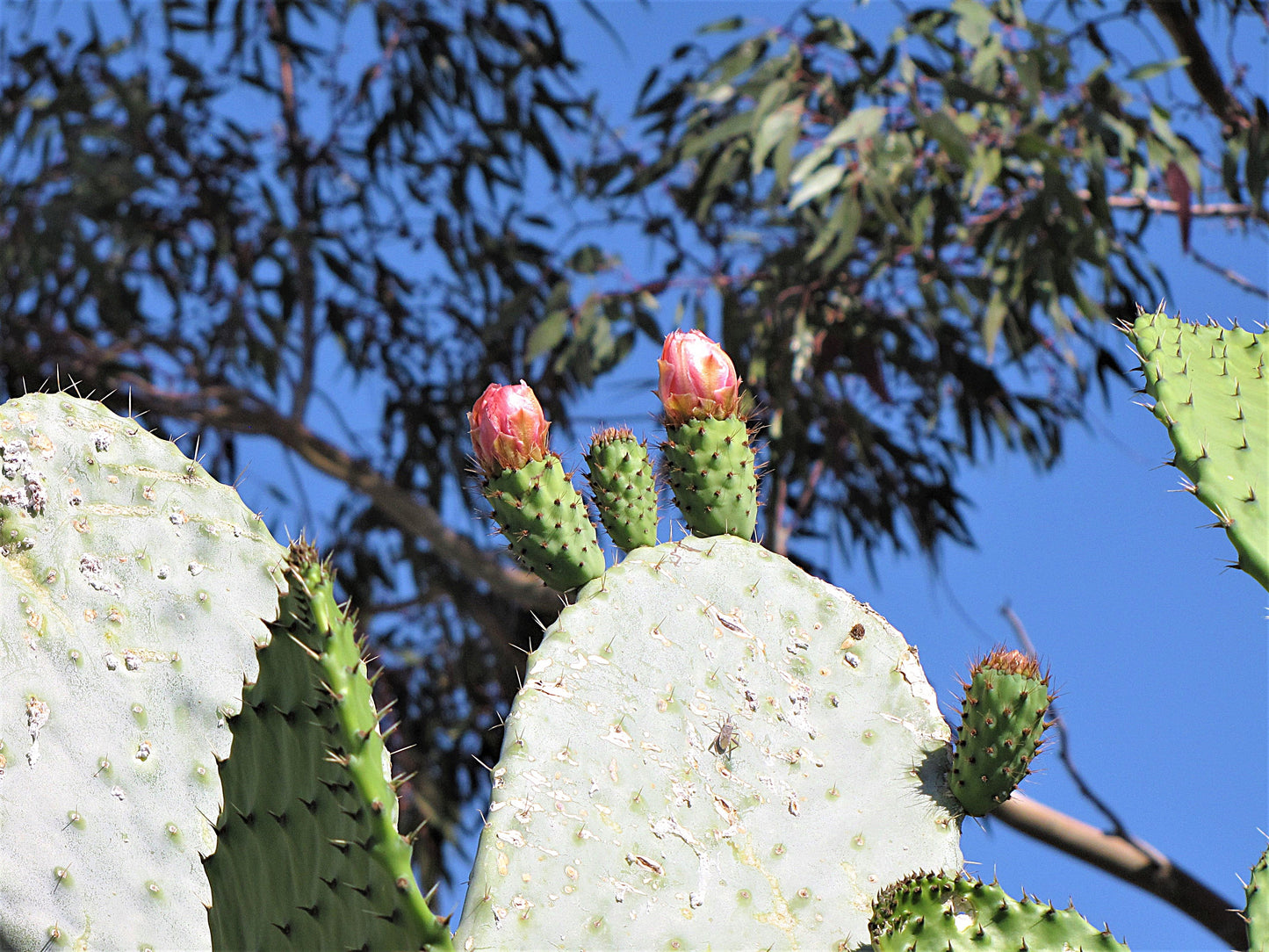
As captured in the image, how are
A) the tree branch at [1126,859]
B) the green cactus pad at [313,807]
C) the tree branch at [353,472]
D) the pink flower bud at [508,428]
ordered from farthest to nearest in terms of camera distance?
the tree branch at [353,472] < the tree branch at [1126,859] < the pink flower bud at [508,428] < the green cactus pad at [313,807]

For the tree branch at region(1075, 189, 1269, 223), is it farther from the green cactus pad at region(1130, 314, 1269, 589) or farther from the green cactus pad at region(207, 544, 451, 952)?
the green cactus pad at region(207, 544, 451, 952)

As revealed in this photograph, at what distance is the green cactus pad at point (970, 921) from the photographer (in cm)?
98

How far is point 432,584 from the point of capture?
465 centimetres

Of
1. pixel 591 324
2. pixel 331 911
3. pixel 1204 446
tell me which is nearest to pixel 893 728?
pixel 1204 446

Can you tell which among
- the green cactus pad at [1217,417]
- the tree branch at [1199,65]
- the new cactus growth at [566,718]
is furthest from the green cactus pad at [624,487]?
the tree branch at [1199,65]

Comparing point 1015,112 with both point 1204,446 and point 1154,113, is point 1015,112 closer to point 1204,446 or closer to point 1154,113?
point 1154,113

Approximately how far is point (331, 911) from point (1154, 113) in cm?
314

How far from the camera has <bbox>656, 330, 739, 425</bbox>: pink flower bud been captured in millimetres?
1271

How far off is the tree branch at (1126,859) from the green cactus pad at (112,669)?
2235 mm

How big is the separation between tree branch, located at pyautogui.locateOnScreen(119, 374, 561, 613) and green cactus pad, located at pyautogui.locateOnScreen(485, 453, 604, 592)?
7.38 feet

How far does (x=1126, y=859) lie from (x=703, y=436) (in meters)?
2.33

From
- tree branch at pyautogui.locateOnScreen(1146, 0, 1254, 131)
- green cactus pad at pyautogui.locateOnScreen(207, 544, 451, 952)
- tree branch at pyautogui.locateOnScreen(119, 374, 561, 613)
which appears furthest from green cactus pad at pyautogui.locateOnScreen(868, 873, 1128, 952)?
tree branch at pyautogui.locateOnScreen(1146, 0, 1254, 131)

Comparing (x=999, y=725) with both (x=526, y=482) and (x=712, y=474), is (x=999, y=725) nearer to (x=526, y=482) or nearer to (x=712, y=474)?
(x=712, y=474)

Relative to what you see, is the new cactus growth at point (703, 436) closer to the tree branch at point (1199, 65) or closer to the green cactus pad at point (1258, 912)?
Result: the green cactus pad at point (1258, 912)
